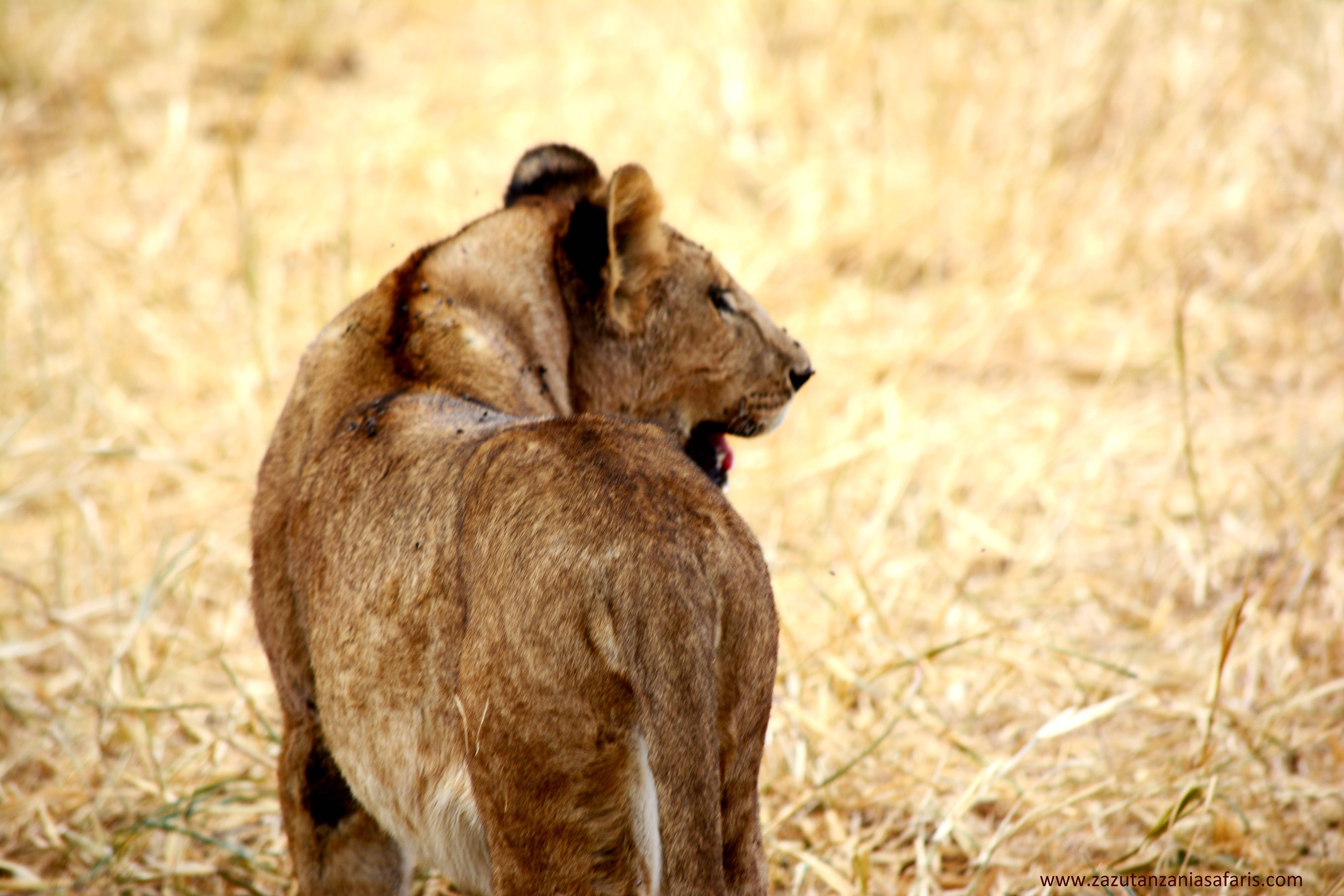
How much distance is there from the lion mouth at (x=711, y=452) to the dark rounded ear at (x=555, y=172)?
0.69 metres

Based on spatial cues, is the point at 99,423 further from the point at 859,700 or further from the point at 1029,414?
the point at 1029,414

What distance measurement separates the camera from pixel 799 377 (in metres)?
3.41

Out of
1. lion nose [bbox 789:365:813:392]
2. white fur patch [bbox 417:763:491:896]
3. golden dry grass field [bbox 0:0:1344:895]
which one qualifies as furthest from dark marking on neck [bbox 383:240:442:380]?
golden dry grass field [bbox 0:0:1344:895]

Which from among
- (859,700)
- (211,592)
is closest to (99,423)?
(211,592)

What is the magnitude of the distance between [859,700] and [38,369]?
12.4 feet

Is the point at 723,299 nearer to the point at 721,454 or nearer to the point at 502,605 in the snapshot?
the point at 721,454

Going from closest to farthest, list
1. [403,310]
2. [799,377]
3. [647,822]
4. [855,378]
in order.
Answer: [647,822] → [403,310] → [799,377] → [855,378]

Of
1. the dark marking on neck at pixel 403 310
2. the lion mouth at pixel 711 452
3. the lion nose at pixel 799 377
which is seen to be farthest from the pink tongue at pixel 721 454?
the dark marking on neck at pixel 403 310

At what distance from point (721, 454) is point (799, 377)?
292 millimetres

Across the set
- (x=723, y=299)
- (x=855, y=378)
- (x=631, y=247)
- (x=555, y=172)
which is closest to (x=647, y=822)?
(x=631, y=247)

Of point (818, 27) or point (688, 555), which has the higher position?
point (818, 27)

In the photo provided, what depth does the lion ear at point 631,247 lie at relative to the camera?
2.86 metres

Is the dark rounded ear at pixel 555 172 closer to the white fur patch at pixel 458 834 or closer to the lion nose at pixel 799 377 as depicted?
the lion nose at pixel 799 377

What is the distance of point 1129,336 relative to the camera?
19.6 ft
